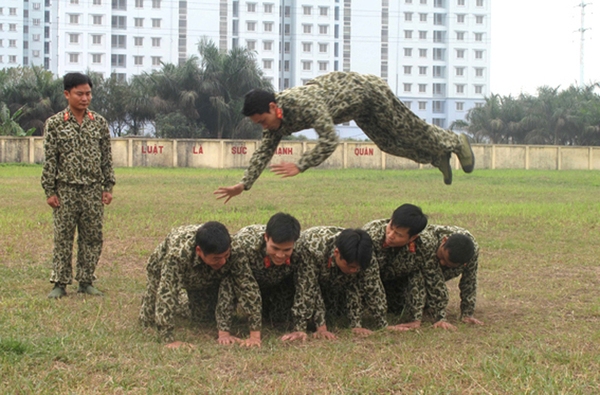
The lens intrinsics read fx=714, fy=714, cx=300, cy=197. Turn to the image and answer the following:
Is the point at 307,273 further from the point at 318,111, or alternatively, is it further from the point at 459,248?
the point at 318,111

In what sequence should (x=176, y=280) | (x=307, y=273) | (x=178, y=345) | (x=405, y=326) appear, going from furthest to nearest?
(x=405, y=326), (x=307, y=273), (x=176, y=280), (x=178, y=345)

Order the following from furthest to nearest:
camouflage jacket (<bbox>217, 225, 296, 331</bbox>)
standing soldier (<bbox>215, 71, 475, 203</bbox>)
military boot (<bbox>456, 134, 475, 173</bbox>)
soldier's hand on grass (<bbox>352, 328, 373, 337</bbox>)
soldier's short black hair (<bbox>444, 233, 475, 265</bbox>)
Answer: military boot (<bbox>456, 134, 475, 173</bbox>)
standing soldier (<bbox>215, 71, 475, 203</bbox>)
soldier's short black hair (<bbox>444, 233, 475, 265</bbox>)
soldier's hand on grass (<bbox>352, 328, 373, 337</bbox>)
camouflage jacket (<bbox>217, 225, 296, 331</bbox>)

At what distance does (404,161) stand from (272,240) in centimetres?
2718

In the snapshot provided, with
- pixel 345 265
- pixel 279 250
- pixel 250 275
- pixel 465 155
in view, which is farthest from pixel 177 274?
pixel 465 155

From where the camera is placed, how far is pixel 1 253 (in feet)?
25.2

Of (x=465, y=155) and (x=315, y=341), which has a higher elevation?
(x=465, y=155)

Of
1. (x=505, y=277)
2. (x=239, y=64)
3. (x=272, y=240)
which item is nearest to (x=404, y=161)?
(x=239, y=64)

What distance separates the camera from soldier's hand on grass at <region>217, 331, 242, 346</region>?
4.57 meters

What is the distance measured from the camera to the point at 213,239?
4438mm

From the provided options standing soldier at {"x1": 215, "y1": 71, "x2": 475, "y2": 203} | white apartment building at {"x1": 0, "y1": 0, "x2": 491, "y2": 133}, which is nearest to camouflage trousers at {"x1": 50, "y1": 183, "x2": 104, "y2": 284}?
standing soldier at {"x1": 215, "y1": 71, "x2": 475, "y2": 203}

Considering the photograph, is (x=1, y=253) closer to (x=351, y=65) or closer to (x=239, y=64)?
(x=239, y=64)

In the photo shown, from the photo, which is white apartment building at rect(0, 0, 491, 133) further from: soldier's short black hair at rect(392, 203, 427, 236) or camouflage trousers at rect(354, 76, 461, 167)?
soldier's short black hair at rect(392, 203, 427, 236)

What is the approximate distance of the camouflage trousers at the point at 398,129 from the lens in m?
5.76

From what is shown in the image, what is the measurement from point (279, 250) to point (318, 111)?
4.27ft
